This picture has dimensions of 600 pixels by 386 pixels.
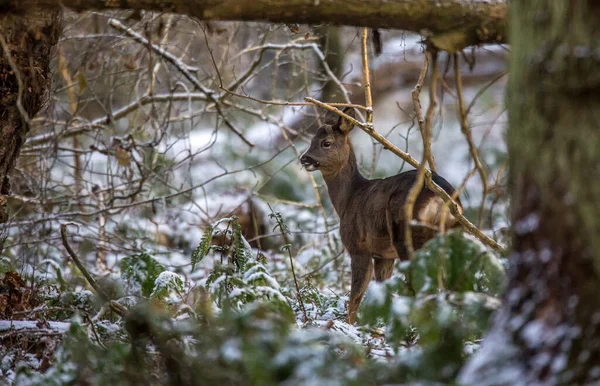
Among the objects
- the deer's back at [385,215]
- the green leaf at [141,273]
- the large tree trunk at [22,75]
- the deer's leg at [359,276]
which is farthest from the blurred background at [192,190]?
the large tree trunk at [22,75]

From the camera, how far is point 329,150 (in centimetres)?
710

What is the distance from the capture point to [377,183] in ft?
21.8

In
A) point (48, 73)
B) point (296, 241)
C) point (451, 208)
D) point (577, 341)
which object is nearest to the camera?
point (577, 341)

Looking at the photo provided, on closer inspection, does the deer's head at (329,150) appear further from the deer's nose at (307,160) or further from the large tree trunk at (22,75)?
the large tree trunk at (22,75)

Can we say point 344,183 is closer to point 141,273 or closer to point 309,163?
point 309,163

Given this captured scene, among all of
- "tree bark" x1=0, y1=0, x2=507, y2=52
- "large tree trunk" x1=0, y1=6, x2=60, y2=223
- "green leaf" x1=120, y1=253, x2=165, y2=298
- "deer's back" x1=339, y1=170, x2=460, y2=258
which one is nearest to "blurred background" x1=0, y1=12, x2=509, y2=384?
"green leaf" x1=120, y1=253, x2=165, y2=298

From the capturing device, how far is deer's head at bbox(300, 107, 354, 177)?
277 inches

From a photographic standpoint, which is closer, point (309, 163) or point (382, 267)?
point (382, 267)

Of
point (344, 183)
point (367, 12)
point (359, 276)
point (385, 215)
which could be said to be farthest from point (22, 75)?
point (344, 183)

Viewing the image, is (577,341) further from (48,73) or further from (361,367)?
(48,73)

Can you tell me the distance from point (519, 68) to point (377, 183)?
3.89m

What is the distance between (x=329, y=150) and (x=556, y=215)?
4575 mm

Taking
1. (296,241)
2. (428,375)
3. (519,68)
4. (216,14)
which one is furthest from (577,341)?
(296,241)

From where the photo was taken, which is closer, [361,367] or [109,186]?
[361,367]
